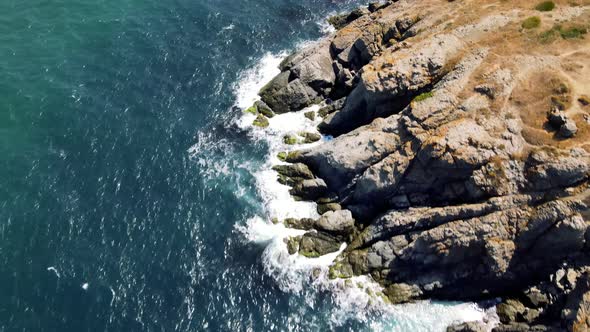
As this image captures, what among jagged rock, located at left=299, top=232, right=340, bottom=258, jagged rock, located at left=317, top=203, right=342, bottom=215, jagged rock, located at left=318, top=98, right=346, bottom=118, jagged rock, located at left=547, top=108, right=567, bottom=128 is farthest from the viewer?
jagged rock, located at left=318, top=98, right=346, bottom=118

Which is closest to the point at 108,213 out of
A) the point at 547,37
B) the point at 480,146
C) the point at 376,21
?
the point at 480,146

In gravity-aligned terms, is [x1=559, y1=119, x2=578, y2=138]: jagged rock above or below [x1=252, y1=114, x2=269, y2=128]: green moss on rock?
above

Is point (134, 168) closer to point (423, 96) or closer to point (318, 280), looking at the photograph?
point (318, 280)

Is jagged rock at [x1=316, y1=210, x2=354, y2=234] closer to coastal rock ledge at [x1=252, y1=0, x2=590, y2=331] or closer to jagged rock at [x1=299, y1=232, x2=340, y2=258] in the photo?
coastal rock ledge at [x1=252, y1=0, x2=590, y2=331]

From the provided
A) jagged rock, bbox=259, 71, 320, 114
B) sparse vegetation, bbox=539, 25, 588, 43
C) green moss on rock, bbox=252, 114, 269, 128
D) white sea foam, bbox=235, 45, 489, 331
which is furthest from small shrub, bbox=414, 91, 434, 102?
green moss on rock, bbox=252, 114, 269, 128

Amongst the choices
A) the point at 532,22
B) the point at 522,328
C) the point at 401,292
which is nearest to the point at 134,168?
the point at 401,292

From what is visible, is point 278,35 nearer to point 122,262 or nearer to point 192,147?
point 192,147

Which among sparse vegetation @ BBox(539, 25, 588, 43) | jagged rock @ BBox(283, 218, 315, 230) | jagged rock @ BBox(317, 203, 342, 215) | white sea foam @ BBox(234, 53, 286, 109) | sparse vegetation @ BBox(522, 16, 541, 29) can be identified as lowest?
jagged rock @ BBox(283, 218, 315, 230)

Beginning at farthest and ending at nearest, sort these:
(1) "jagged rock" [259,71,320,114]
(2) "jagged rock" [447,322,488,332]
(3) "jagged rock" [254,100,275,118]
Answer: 1. (1) "jagged rock" [259,71,320,114]
2. (3) "jagged rock" [254,100,275,118]
3. (2) "jagged rock" [447,322,488,332]
